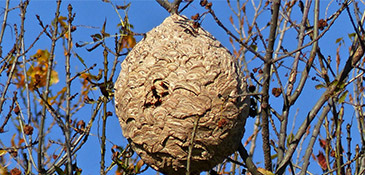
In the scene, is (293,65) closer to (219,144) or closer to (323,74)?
(323,74)

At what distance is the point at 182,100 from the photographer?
300 cm

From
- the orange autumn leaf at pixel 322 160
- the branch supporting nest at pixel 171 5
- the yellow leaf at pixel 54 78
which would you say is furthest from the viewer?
the orange autumn leaf at pixel 322 160

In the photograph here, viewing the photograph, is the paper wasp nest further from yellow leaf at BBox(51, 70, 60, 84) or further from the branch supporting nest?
yellow leaf at BBox(51, 70, 60, 84)

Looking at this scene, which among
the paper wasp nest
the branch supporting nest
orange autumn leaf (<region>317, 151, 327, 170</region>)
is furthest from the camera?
orange autumn leaf (<region>317, 151, 327, 170</region>)

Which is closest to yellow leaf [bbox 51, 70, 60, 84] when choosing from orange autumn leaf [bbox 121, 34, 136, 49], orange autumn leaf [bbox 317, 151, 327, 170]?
orange autumn leaf [bbox 121, 34, 136, 49]

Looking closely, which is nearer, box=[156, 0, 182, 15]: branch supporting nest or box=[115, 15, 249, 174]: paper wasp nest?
box=[115, 15, 249, 174]: paper wasp nest

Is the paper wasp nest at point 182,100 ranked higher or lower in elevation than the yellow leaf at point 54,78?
lower

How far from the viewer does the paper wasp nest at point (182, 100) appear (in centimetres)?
300

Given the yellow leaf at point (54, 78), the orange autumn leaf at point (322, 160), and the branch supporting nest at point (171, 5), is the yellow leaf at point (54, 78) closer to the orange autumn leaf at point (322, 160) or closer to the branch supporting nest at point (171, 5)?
the branch supporting nest at point (171, 5)

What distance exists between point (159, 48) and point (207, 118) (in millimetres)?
461

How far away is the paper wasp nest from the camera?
9.85 ft

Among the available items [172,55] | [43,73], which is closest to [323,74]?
[172,55]

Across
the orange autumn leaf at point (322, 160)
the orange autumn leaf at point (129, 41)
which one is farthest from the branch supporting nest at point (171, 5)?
the orange autumn leaf at point (322, 160)

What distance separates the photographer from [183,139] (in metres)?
3.01
